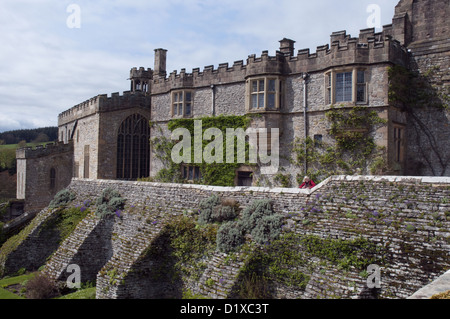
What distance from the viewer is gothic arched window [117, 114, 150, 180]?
27.6 m

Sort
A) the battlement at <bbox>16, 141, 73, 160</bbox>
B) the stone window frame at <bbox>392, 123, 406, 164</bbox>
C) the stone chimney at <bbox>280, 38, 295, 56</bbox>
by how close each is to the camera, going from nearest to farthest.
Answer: the stone window frame at <bbox>392, 123, 406, 164</bbox> < the stone chimney at <bbox>280, 38, 295, 56</bbox> < the battlement at <bbox>16, 141, 73, 160</bbox>

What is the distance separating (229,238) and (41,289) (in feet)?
24.8

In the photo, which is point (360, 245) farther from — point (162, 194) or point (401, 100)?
point (401, 100)

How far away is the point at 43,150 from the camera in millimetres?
29844

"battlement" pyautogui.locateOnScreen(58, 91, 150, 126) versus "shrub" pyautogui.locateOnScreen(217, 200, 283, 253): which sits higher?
"battlement" pyautogui.locateOnScreen(58, 91, 150, 126)

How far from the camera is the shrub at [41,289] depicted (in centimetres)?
1307

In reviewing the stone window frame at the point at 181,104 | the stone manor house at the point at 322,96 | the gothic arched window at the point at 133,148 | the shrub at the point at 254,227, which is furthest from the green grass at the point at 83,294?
the gothic arched window at the point at 133,148

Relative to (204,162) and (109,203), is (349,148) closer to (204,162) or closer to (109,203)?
(204,162)

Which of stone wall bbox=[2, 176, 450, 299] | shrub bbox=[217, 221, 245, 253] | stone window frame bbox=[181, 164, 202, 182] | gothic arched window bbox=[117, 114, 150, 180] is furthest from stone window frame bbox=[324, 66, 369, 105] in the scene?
gothic arched window bbox=[117, 114, 150, 180]

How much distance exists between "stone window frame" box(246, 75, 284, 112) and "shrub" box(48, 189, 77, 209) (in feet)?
36.5

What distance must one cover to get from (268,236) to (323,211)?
5.84ft

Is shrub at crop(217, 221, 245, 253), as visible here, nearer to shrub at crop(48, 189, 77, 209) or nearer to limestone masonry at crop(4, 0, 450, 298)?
limestone masonry at crop(4, 0, 450, 298)

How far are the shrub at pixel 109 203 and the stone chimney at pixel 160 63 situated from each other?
43.0 ft

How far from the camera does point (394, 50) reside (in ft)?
57.6
